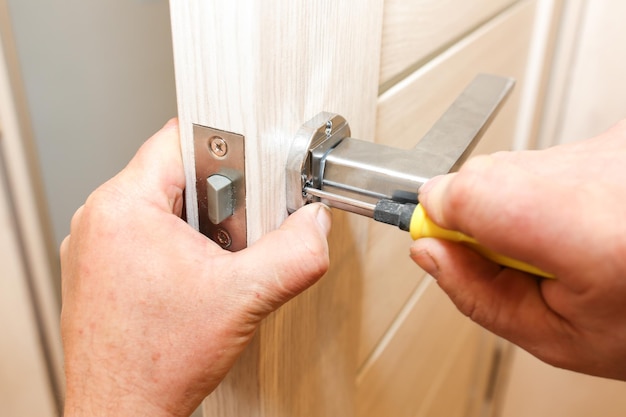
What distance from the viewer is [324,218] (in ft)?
0.99

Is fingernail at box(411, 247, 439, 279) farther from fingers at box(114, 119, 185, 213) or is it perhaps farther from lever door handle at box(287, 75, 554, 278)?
fingers at box(114, 119, 185, 213)

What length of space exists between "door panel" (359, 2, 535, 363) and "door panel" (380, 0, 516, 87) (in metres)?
0.01

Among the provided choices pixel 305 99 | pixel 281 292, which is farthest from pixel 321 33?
pixel 281 292

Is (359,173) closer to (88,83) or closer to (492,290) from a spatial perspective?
(492,290)

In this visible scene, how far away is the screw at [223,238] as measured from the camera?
0.30 metres

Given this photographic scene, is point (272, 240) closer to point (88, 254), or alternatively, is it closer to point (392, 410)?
point (88, 254)

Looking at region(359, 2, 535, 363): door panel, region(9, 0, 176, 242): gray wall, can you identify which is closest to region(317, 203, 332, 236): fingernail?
region(359, 2, 535, 363): door panel

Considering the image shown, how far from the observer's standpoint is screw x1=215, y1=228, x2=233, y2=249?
303 mm

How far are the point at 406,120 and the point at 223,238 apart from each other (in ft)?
0.73

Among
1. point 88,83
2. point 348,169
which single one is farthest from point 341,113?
point 88,83

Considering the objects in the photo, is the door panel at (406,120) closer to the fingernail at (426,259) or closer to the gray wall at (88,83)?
the fingernail at (426,259)

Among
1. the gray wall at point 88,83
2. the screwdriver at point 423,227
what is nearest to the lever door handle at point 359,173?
the screwdriver at point 423,227

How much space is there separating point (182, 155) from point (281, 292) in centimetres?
9

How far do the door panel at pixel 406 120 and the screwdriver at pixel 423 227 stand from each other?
140mm
